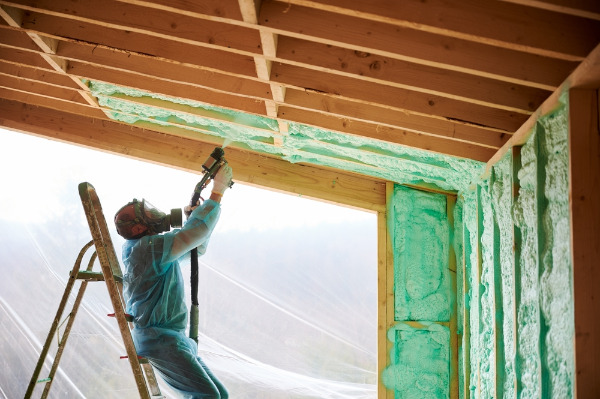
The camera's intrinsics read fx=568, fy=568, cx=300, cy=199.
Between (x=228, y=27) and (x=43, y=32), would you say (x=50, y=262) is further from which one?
(x=228, y=27)

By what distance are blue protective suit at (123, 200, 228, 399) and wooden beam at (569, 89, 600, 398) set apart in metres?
1.60

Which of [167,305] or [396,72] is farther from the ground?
[396,72]

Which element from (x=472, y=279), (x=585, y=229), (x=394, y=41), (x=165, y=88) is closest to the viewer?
(x=585, y=229)

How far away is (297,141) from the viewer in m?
3.59

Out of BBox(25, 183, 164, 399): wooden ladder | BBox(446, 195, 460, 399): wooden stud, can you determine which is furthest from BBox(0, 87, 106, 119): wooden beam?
BBox(446, 195, 460, 399): wooden stud

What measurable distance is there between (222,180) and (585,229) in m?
1.80

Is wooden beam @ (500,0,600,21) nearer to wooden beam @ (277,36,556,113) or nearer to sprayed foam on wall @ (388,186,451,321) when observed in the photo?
wooden beam @ (277,36,556,113)

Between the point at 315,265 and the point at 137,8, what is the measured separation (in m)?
4.63

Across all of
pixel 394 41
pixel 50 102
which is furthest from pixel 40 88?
pixel 394 41

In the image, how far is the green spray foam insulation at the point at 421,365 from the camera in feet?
12.6

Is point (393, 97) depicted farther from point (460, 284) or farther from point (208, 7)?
point (460, 284)

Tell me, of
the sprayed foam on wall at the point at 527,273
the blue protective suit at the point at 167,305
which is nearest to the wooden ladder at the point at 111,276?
the blue protective suit at the point at 167,305

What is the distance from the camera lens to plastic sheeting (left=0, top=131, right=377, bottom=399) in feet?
19.3

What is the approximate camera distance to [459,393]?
381cm
